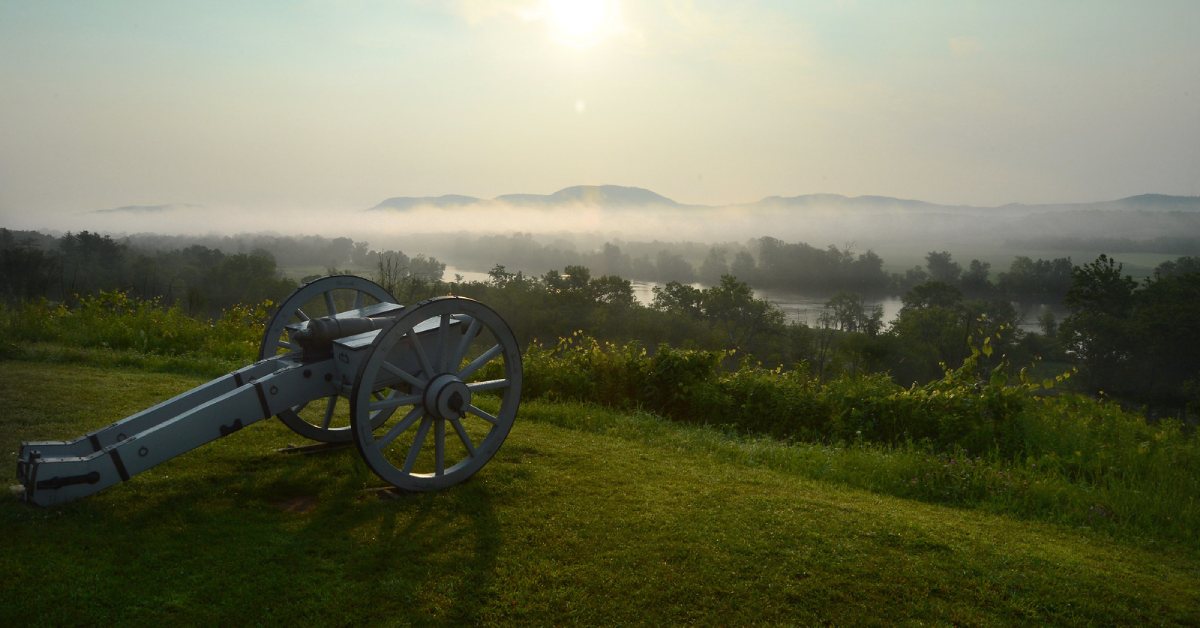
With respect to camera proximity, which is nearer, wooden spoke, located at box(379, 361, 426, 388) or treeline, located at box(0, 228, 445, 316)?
wooden spoke, located at box(379, 361, 426, 388)

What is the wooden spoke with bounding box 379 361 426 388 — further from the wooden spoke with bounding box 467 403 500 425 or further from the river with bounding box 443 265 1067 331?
the river with bounding box 443 265 1067 331

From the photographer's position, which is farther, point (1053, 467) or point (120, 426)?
point (1053, 467)

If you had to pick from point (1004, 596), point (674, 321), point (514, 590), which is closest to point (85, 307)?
point (514, 590)

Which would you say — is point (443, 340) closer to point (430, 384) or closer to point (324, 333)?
point (430, 384)

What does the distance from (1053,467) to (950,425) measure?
1.18m

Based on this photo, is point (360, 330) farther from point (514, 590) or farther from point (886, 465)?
point (886, 465)

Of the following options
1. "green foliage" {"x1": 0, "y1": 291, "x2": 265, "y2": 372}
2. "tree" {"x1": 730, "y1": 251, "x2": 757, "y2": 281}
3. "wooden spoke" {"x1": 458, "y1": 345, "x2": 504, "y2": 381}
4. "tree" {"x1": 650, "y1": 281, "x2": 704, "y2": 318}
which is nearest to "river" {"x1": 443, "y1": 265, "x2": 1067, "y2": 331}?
"tree" {"x1": 650, "y1": 281, "x2": 704, "y2": 318}

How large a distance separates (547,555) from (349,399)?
6.50 ft

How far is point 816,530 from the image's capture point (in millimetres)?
4539

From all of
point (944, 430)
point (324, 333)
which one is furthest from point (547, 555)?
point (944, 430)

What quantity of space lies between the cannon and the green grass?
239 mm

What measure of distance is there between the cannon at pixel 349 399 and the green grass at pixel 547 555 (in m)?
0.24

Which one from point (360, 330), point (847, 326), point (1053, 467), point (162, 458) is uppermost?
point (360, 330)

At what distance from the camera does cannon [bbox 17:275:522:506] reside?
429cm
